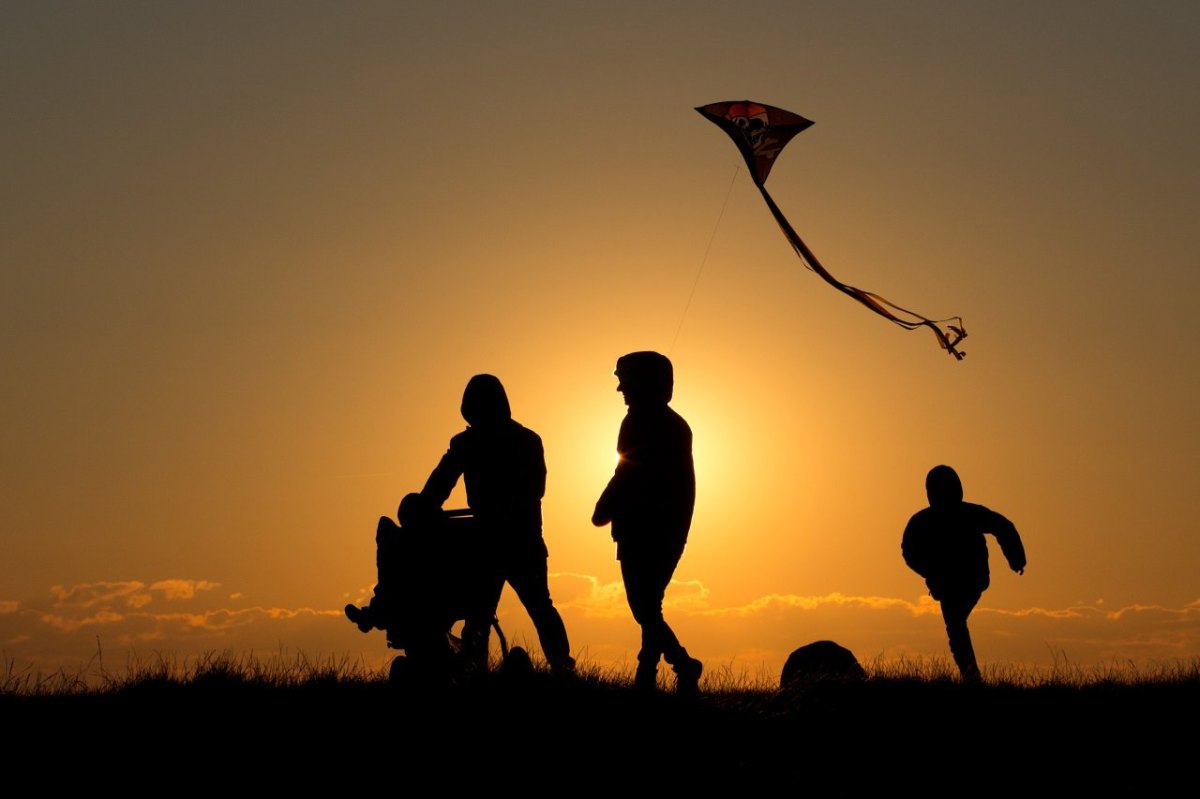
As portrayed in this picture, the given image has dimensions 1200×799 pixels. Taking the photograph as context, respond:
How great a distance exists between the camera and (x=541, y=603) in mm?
12953

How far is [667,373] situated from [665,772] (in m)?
4.03

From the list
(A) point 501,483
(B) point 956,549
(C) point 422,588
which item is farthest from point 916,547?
(C) point 422,588

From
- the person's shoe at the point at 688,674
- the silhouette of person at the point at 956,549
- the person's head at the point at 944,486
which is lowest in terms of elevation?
the person's shoe at the point at 688,674

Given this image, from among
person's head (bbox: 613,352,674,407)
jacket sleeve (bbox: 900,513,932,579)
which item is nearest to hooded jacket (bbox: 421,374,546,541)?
person's head (bbox: 613,352,674,407)

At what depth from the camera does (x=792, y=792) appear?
9.12 m

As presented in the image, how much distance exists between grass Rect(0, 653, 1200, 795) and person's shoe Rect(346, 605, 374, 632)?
18.2 inches

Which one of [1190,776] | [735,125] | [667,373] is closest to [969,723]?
[1190,776]

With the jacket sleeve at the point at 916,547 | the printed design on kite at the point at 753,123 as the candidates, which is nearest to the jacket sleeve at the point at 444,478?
the jacket sleeve at the point at 916,547

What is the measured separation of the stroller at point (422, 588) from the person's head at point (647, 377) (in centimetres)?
178

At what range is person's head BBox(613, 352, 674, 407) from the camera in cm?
1250

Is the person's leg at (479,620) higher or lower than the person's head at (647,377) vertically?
lower

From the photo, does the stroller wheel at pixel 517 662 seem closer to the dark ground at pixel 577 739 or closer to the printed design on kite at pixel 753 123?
the dark ground at pixel 577 739

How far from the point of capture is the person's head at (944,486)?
48.4 ft

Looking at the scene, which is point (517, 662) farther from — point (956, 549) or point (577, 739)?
point (956, 549)
